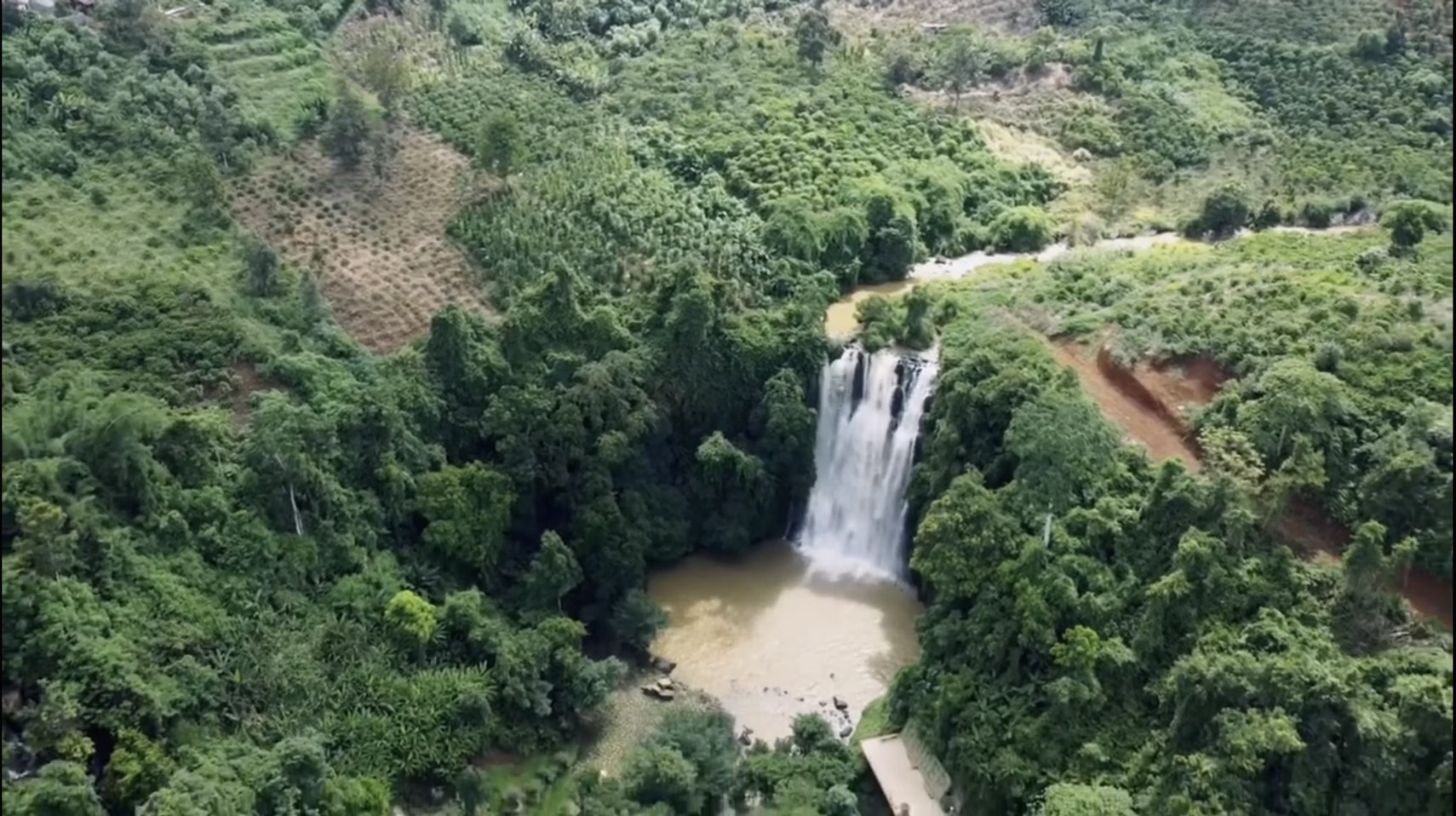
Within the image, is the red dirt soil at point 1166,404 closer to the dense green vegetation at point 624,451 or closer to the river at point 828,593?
the dense green vegetation at point 624,451

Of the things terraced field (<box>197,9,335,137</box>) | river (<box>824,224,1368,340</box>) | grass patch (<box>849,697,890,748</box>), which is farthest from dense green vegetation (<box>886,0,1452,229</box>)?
terraced field (<box>197,9,335,137</box>)

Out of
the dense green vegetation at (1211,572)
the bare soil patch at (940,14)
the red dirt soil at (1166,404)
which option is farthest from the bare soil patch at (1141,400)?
the bare soil patch at (940,14)

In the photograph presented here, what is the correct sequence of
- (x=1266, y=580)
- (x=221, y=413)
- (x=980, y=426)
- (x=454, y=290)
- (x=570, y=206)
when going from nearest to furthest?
(x=1266, y=580)
(x=221, y=413)
(x=980, y=426)
(x=454, y=290)
(x=570, y=206)

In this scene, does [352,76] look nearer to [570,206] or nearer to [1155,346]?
[570,206]

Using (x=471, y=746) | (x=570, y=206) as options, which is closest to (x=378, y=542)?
(x=471, y=746)

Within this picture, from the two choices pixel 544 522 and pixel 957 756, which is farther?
pixel 544 522

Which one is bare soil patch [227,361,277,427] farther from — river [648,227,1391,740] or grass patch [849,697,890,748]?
grass patch [849,697,890,748]

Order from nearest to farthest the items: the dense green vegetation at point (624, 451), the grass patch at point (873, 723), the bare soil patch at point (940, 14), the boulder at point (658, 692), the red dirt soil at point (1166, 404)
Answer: the dense green vegetation at point (624, 451)
the red dirt soil at point (1166, 404)
the grass patch at point (873, 723)
the boulder at point (658, 692)
the bare soil patch at point (940, 14)
